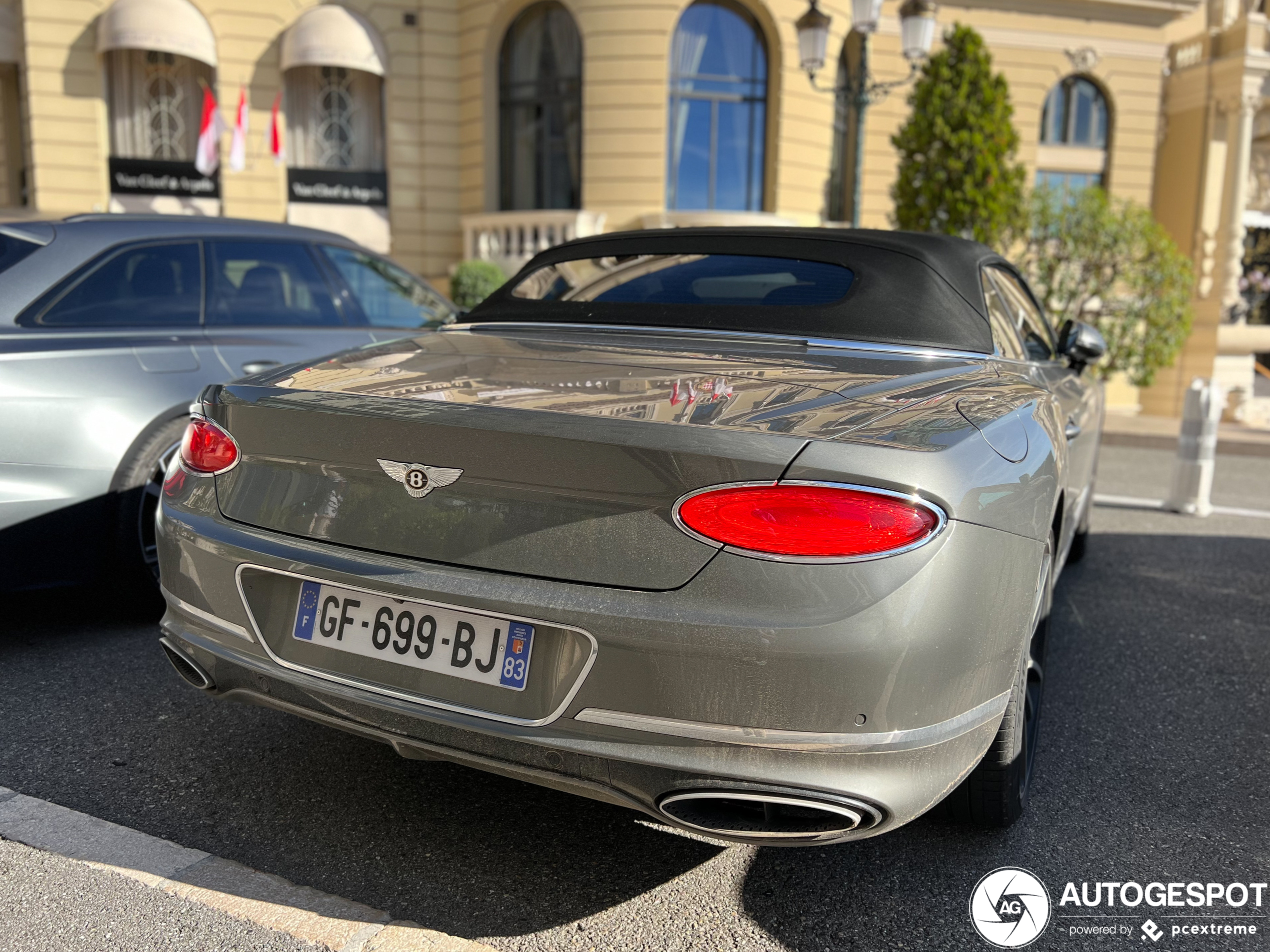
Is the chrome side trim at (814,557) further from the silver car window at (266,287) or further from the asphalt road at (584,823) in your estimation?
the silver car window at (266,287)

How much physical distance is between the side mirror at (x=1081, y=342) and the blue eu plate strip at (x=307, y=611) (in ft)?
10.5

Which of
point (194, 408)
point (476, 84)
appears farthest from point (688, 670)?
point (476, 84)

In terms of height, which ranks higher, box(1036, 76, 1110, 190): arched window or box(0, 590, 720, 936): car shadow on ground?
box(1036, 76, 1110, 190): arched window

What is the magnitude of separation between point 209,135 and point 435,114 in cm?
383

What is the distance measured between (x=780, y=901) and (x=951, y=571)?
35.8 inches

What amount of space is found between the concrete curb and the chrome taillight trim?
850 millimetres

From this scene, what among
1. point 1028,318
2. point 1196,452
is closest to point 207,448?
point 1028,318

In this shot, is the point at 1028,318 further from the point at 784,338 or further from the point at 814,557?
the point at 814,557

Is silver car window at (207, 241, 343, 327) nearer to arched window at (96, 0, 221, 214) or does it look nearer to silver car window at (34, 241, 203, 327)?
silver car window at (34, 241, 203, 327)

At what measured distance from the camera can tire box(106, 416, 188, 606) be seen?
3.64 m

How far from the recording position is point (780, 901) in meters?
2.26

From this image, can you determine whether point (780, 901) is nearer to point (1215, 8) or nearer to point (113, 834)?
point (113, 834)

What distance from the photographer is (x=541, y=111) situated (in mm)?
18000

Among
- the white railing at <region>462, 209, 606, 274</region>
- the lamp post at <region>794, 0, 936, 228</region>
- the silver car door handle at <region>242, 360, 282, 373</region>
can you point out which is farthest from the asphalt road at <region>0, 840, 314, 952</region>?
the white railing at <region>462, 209, 606, 274</region>
